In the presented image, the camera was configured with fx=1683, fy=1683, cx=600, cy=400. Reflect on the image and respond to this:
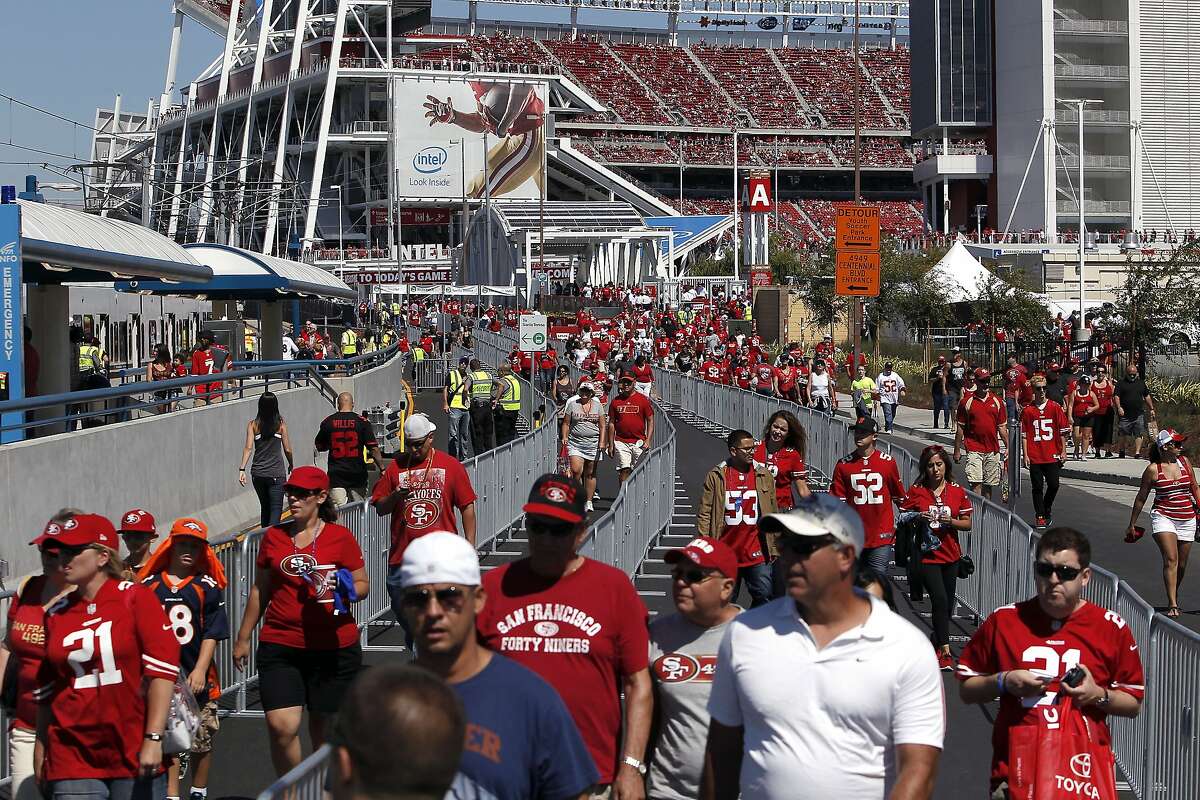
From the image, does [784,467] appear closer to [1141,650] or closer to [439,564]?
[1141,650]

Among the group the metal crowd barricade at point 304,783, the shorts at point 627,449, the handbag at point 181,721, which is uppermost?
the metal crowd barricade at point 304,783

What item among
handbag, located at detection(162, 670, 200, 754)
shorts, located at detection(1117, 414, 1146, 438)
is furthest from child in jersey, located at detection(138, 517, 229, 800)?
shorts, located at detection(1117, 414, 1146, 438)

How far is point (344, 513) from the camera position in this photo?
11500 millimetres

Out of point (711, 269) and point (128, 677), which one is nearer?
point (128, 677)

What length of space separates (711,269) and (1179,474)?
8004 centimetres

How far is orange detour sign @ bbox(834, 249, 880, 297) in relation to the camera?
103 feet

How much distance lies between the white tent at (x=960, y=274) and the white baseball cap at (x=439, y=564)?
157 ft

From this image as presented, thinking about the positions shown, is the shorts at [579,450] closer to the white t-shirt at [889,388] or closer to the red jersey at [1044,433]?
the red jersey at [1044,433]

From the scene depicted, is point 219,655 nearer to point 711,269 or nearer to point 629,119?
point 711,269

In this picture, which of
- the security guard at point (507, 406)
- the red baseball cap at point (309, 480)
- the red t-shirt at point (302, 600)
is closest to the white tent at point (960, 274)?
the security guard at point (507, 406)

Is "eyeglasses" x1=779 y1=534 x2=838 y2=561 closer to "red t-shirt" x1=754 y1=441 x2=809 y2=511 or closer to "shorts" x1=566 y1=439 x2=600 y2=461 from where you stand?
"red t-shirt" x1=754 y1=441 x2=809 y2=511

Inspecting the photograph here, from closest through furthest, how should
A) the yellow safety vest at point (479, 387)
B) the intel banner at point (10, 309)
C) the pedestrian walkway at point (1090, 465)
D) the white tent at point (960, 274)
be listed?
the intel banner at point (10, 309), the yellow safety vest at point (479, 387), the pedestrian walkway at point (1090, 465), the white tent at point (960, 274)

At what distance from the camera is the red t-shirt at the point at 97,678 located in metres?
5.71

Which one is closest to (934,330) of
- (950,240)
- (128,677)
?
(950,240)
